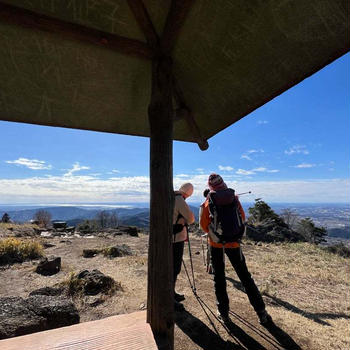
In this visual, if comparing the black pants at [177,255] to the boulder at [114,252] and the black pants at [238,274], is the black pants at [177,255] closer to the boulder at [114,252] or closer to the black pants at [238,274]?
the black pants at [238,274]

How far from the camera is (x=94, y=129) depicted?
371 cm

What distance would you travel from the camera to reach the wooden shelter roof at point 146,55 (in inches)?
80.4

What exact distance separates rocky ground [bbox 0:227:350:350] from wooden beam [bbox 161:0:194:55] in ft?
13.3

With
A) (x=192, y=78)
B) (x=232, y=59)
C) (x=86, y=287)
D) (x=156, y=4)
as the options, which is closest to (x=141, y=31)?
(x=156, y=4)

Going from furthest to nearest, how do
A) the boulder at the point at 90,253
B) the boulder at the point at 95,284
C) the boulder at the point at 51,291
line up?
the boulder at the point at 90,253
the boulder at the point at 95,284
the boulder at the point at 51,291

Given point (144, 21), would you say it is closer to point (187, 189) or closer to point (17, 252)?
point (187, 189)

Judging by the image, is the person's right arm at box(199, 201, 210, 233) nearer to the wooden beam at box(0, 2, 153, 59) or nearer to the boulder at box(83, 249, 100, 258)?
the wooden beam at box(0, 2, 153, 59)

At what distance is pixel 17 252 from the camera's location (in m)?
7.56

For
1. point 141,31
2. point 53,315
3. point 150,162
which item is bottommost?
point 53,315

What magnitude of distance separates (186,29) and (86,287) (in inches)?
212

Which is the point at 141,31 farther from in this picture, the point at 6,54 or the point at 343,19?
the point at 343,19

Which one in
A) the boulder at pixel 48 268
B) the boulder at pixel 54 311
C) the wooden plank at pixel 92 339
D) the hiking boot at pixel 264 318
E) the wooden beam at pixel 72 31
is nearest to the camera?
the wooden plank at pixel 92 339

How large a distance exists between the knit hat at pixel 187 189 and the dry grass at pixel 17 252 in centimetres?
735

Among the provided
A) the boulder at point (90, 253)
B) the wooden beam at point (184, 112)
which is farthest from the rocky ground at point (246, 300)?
the wooden beam at point (184, 112)
